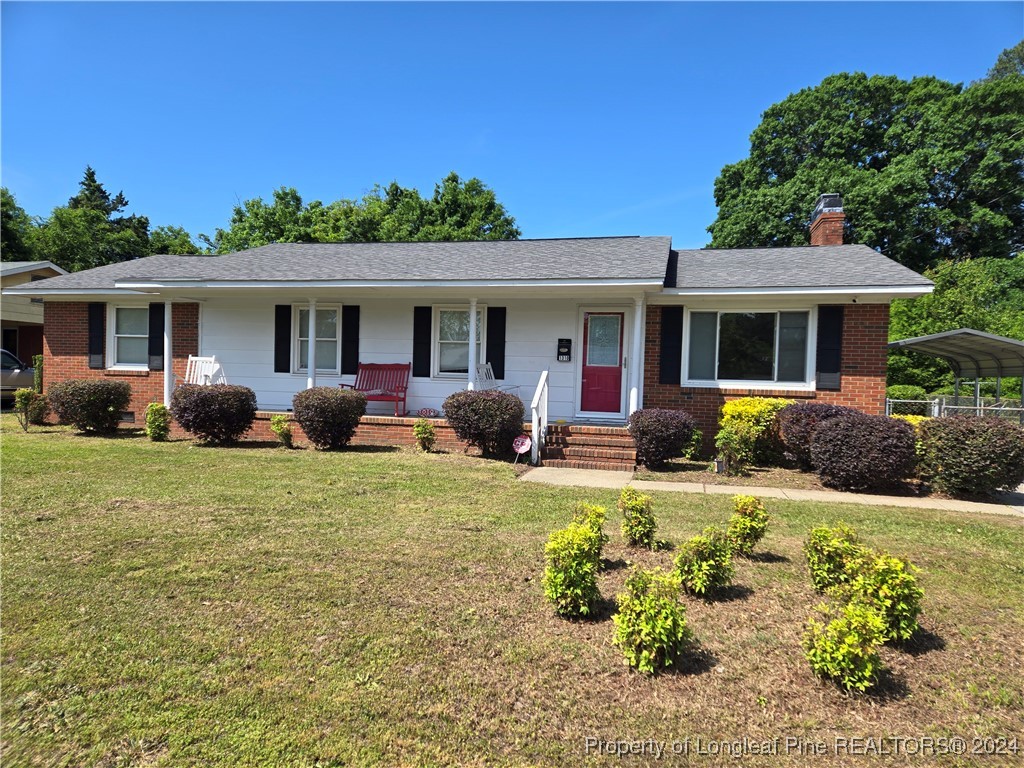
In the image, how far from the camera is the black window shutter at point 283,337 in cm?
1240

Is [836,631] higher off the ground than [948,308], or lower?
lower

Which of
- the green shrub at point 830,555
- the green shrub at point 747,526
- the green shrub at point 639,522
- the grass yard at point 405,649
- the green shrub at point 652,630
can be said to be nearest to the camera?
the grass yard at point 405,649

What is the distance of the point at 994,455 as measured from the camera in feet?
22.5

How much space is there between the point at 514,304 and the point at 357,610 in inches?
338

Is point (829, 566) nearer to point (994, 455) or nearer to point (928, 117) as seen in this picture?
point (994, 455)

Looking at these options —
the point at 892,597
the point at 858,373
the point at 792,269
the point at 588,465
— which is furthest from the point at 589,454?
the point at 892,597

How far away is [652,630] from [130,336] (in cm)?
1403

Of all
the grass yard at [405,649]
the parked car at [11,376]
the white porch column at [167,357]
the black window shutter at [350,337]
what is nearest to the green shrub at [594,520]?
the grass yard at [405,649]

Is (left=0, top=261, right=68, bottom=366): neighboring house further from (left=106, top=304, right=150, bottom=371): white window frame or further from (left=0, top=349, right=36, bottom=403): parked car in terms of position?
(left=106, top=304, right=150, bottom=371): white window frame

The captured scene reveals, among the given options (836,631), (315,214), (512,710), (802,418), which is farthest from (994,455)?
(315,214)

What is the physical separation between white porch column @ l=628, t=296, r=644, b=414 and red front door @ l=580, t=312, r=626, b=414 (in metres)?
1.12

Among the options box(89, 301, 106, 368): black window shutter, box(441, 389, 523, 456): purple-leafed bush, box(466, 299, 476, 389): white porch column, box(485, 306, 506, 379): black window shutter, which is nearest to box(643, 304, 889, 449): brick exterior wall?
box(441, 389, 523, 456): purple-leafed bush

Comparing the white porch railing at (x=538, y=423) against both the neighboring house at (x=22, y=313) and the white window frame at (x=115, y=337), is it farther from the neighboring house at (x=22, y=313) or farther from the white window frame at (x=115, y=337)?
the neighboring house at (x=22, y=313)

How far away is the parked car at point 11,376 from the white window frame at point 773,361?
58.9 feet
